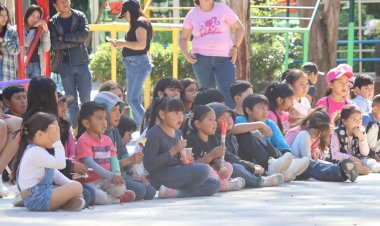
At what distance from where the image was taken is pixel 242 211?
962cm

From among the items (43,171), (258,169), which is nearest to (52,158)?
(43,171)

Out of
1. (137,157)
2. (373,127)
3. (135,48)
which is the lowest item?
(373,127)

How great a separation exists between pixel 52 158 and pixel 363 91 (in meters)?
6.16

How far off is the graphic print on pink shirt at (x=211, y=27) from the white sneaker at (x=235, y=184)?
10.7 ft

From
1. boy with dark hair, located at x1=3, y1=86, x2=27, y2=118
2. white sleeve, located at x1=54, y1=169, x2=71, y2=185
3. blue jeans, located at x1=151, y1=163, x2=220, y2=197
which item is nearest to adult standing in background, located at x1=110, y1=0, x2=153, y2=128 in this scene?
boy with dark hair, located at x1=3, y1=86, x2=27, y2=118

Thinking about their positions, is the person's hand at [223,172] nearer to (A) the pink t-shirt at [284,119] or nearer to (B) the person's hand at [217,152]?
(B) the person's hand at [217,152]

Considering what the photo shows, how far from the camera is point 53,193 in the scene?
9.54 meters

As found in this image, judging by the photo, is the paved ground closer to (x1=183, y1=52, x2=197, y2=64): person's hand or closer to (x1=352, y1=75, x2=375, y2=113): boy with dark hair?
(x1=183, y1=52, x2=197, y2=64): person's hand

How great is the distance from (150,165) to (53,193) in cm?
138

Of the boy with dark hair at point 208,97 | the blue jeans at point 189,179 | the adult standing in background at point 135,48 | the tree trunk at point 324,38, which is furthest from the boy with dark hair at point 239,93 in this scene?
the tree trunk at point 324,38

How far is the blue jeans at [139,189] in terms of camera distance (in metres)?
10.5

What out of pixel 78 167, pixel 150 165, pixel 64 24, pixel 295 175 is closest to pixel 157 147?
pixel 150 165

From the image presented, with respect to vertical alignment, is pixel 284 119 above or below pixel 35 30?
below

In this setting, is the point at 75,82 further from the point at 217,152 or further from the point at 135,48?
the point at 217,152
